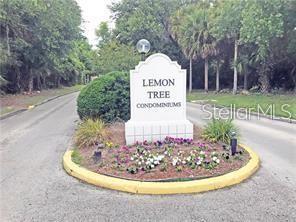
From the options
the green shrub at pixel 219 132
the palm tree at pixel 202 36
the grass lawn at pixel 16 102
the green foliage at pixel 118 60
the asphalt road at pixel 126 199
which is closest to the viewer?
the asphalt road at pixel 126 199

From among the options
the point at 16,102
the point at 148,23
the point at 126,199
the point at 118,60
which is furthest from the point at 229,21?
the point at 126,199

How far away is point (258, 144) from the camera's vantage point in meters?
8.16

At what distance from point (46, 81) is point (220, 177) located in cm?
4474

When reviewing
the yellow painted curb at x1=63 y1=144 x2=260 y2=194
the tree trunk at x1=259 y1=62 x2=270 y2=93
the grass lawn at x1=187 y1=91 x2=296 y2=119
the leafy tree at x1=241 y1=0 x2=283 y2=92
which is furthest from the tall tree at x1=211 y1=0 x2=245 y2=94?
the yellow painted curb at x1=63 y1=144 x2=260 y2=194

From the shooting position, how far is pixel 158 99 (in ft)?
25.5

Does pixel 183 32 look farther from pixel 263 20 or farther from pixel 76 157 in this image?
pixel 76 157

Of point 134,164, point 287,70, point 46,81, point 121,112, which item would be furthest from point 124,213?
point 46,81

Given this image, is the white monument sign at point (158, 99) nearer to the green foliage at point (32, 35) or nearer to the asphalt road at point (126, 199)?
the asphalt road at point (126, 199)

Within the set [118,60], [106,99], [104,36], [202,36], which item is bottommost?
[106,99]

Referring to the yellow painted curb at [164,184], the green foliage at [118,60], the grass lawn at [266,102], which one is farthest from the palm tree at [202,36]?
the yellow painted curb at [164,184]

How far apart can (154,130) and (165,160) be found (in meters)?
1.78

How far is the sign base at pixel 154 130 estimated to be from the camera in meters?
7.42

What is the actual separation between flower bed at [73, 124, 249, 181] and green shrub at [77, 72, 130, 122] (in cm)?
276

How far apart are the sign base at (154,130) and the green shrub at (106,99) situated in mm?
2465
